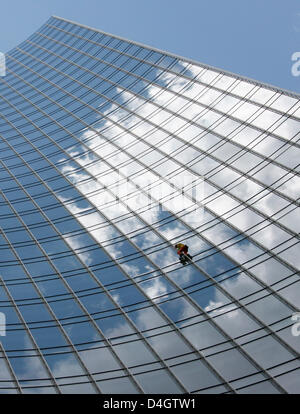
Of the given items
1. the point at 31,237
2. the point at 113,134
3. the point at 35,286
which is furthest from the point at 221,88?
the point at 35,286

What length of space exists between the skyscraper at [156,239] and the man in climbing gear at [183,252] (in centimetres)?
67

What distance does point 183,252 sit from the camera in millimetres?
34812

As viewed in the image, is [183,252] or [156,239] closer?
[183,252]

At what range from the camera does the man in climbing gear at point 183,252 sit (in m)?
34.0

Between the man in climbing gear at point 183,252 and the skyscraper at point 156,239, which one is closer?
the skyscraper at point 156,239

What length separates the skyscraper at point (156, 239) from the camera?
28.1 metres

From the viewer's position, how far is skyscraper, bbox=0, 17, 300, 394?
28094 mm

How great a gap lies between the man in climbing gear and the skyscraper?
67 cm

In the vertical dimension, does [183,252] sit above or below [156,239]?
below

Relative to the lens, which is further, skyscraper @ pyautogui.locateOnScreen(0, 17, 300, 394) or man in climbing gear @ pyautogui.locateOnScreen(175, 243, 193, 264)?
man in climbing gear @ pyautogui.locateOnScreen(175, 243, 193, 264)

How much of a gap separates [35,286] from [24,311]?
2.88m

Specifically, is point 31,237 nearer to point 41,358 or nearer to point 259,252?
point 41,358

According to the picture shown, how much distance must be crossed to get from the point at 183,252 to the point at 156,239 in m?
4.23

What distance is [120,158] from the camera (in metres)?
51.2
